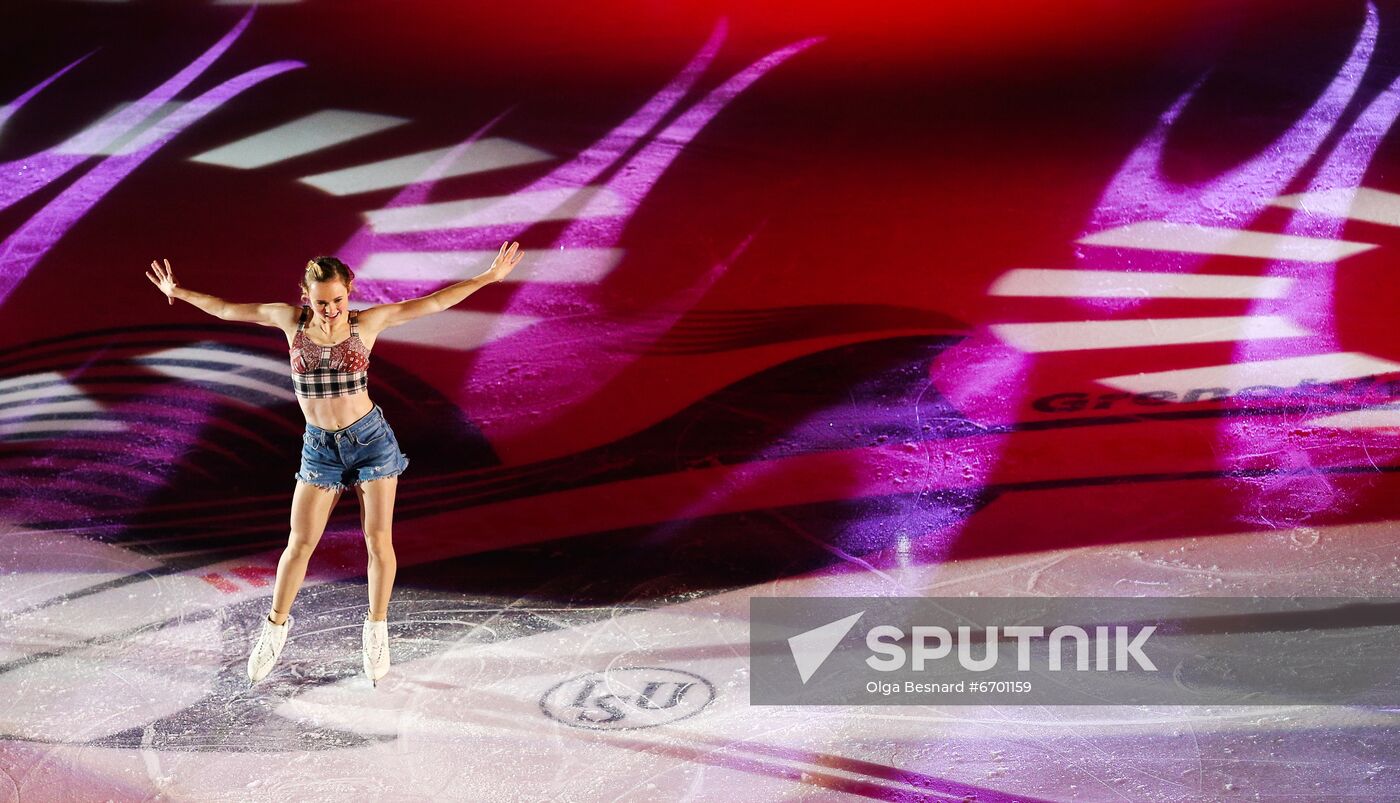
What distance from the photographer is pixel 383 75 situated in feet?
24.9

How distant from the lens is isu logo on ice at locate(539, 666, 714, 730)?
416 centimetres

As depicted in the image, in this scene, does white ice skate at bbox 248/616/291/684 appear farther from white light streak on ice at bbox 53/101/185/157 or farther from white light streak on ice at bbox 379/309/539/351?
white light streak on ice at bbox 53/101/185/157

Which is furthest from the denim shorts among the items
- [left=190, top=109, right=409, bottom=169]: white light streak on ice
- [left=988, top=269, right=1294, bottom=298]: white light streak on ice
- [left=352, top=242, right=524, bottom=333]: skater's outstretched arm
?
[left=988, top=269, right=1294, bottom=298]: white light streak on ice

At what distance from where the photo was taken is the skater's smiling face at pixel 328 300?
3656 mm

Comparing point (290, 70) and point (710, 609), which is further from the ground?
point (290, 70)

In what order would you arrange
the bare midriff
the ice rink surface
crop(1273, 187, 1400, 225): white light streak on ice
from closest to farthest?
the bare midriff
the ice rink surface
crop(1273, 187, 1400, 225): white light streak on ice

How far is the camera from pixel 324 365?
3742mm

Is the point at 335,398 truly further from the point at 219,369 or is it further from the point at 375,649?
the point at 219,369

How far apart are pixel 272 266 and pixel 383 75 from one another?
1.44 m

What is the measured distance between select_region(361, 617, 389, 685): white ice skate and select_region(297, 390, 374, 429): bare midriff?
2.71 ft

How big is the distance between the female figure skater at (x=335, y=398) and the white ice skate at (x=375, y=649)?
19 centimetres

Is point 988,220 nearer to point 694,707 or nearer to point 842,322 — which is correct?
point 842,322

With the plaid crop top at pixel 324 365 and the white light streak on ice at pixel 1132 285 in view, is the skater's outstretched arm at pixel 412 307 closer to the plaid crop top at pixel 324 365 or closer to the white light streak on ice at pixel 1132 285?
the plaid crop top at pixel 324 365

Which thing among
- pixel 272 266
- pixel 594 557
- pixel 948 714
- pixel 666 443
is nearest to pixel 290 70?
pixel 272 266
